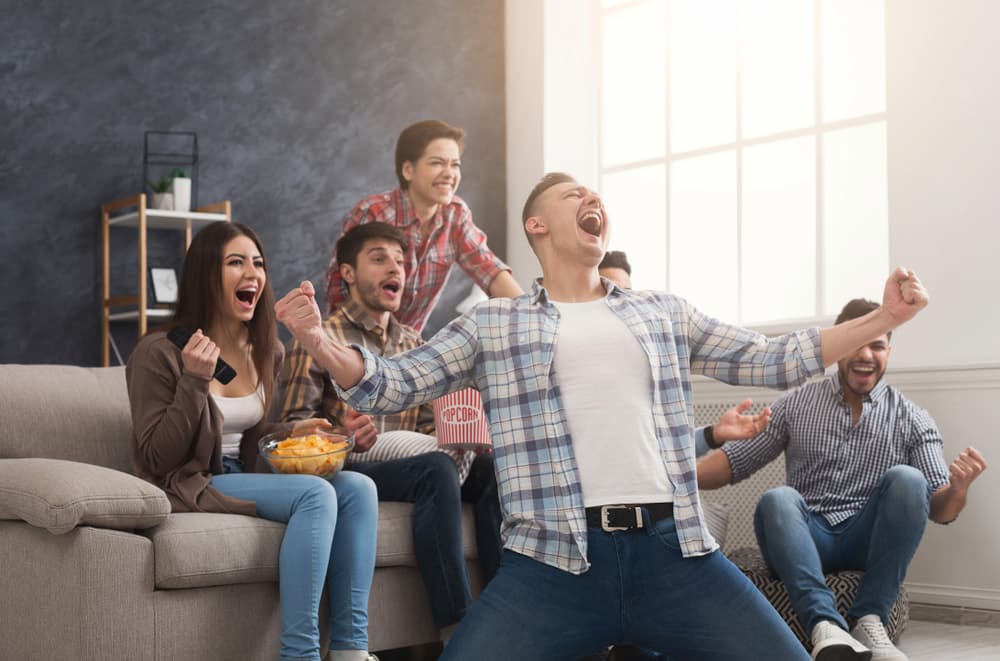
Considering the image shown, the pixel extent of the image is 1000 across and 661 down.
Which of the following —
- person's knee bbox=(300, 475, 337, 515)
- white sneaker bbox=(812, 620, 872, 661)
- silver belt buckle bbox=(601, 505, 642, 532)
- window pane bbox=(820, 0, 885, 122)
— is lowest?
white sneaker bbox=(812, 620, 872, 661)

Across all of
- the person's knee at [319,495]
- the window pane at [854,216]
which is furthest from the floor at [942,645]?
the window pane at [854,216]

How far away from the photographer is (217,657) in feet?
8.40

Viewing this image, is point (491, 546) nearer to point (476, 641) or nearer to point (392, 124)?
point (476, 641)

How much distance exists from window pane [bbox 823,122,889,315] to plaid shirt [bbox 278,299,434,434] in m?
2.03

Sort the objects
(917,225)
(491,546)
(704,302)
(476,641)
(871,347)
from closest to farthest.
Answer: (476,641) < (491,546) < (871,347) < (917,225) < (704,302)

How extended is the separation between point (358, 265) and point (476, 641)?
1.62m

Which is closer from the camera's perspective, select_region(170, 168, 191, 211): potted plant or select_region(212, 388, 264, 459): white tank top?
select_region(212, 388, 264, 459): white tank top

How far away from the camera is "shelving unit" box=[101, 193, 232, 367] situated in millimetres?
4602

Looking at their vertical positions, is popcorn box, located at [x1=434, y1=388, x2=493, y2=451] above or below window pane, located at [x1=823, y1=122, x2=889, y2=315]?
below

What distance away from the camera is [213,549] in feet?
8.32

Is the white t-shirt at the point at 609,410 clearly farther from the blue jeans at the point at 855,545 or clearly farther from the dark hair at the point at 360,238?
the dark hair at the point at 360,238

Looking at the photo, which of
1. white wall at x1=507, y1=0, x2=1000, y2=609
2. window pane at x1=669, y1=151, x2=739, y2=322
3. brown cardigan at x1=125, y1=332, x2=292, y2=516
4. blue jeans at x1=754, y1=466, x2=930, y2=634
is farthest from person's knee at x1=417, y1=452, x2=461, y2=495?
window pane at x1=669, y1=151, x2=739, y2=322

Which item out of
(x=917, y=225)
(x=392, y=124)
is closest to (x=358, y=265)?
(x=917, y=225)

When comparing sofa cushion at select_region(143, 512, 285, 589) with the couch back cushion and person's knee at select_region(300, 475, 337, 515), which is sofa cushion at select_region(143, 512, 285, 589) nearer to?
person's knee at select_region(300, 475, 337, 515)
